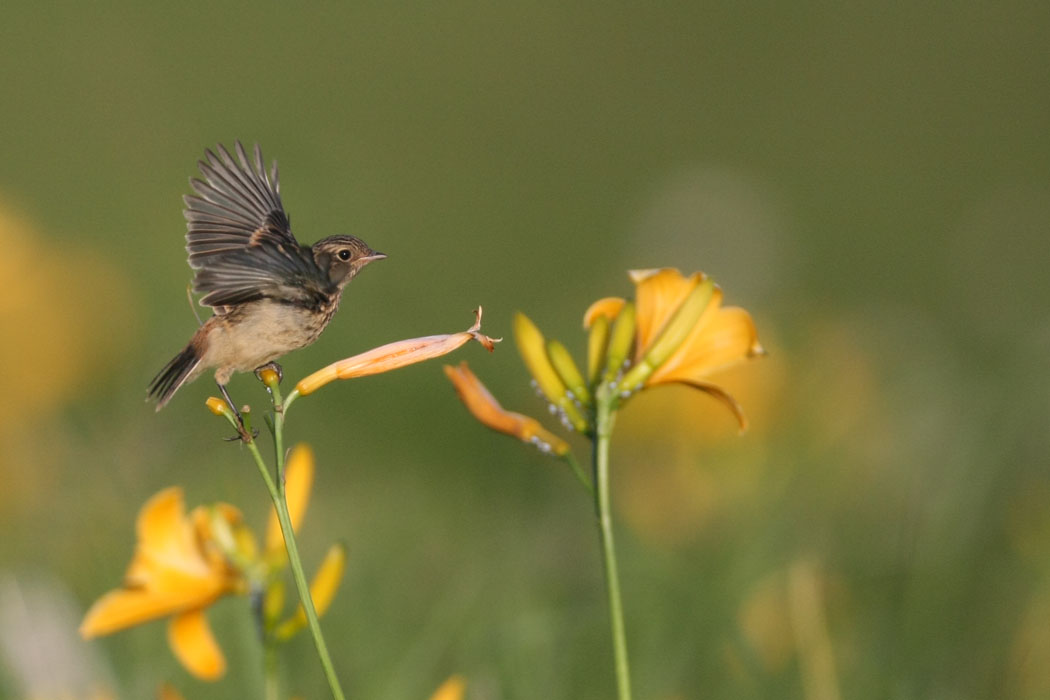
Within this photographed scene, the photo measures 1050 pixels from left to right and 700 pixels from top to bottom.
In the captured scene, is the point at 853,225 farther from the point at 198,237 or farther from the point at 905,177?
the point at 198,237

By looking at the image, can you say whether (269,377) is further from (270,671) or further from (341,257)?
(270,671)

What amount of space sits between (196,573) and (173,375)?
31 cm

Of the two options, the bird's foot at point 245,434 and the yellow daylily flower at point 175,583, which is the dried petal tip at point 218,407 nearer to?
the bird's foot at point 245,434

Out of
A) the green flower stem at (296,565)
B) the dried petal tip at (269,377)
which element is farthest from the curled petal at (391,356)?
the green flower stem at (296,565)

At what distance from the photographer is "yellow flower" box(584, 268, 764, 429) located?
1537mm

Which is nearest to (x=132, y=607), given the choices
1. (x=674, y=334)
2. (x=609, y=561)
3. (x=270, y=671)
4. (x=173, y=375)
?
(x=270, y=671)

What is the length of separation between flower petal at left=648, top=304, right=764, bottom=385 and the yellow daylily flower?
0.54 meters

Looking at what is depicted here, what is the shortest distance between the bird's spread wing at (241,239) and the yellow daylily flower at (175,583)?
38 cm

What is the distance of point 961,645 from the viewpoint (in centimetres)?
248

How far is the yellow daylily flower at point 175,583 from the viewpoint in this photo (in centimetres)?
148

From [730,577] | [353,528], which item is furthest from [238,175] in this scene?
[353,528]

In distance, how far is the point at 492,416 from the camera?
149 centimetres

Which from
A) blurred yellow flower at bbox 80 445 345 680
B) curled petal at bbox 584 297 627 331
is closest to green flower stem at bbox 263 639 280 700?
blurred yellow flower at bbox 80 445 345 680

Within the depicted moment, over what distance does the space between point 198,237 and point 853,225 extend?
9.44 m
